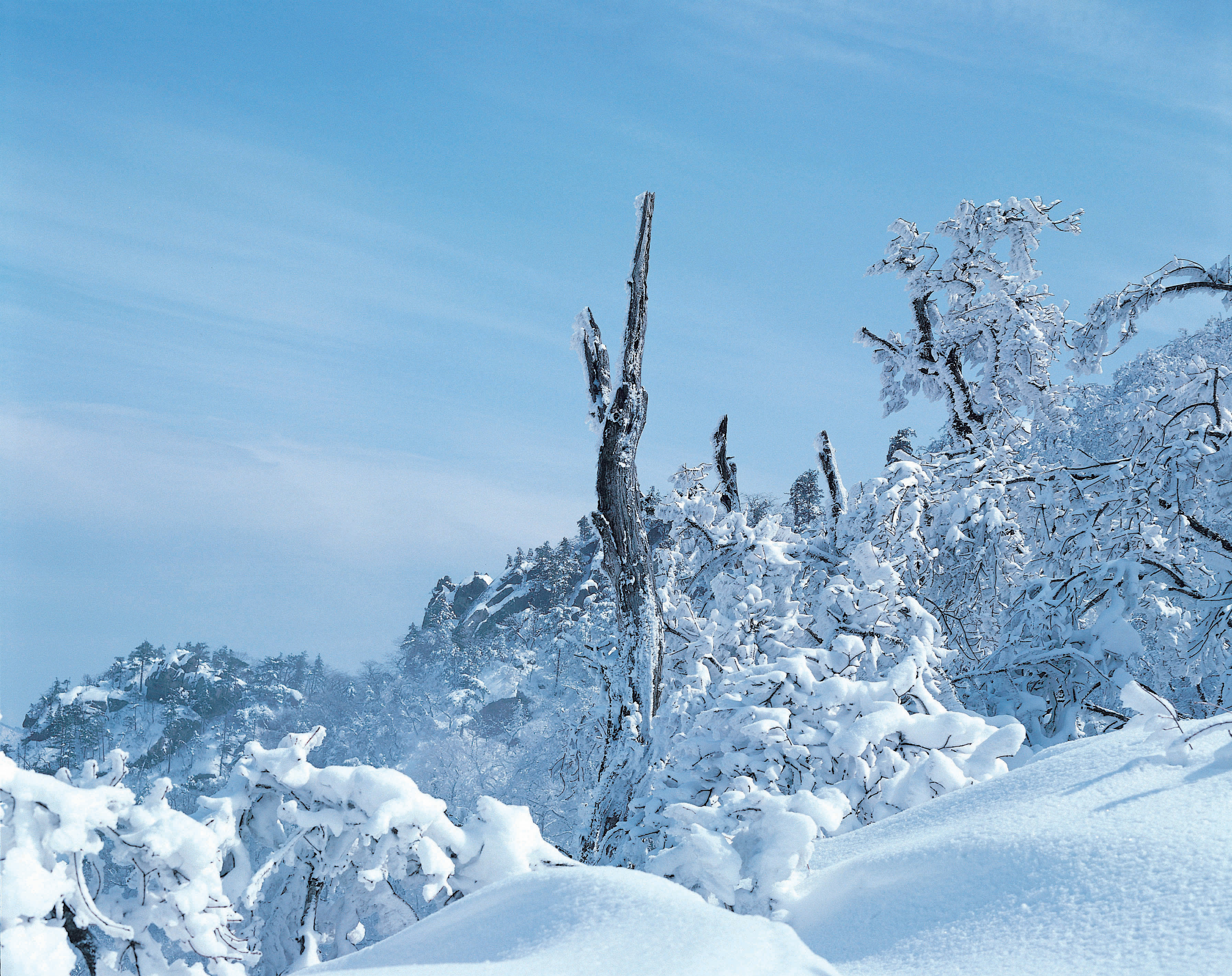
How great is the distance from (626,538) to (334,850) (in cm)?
316

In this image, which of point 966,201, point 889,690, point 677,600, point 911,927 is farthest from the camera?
point 966,201

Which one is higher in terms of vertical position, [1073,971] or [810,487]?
[810,487]

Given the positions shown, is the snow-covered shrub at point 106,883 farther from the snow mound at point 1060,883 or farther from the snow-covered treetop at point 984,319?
the snow-covered treetop at point 984,319

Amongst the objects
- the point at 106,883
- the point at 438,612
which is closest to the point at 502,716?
the point at 438,612

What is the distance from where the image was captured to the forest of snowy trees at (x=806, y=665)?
2.36 metres

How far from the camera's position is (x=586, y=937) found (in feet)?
6.31

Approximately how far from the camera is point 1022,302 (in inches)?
486

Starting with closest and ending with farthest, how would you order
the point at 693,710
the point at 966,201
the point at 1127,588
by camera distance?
the point at 693,710 < the point at 1127,588 < the point at 966,201

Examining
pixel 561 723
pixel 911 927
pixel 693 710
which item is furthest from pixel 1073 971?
pixel 561 723

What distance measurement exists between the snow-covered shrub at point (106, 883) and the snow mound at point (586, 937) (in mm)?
406

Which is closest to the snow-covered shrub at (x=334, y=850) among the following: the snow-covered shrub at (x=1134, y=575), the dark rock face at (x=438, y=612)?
the snow-covered shrub at (x=1134, y=575)

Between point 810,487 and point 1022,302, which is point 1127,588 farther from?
point 810,487

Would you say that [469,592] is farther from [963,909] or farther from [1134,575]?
[963,909]

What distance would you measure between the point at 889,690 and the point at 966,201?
10307 mm
